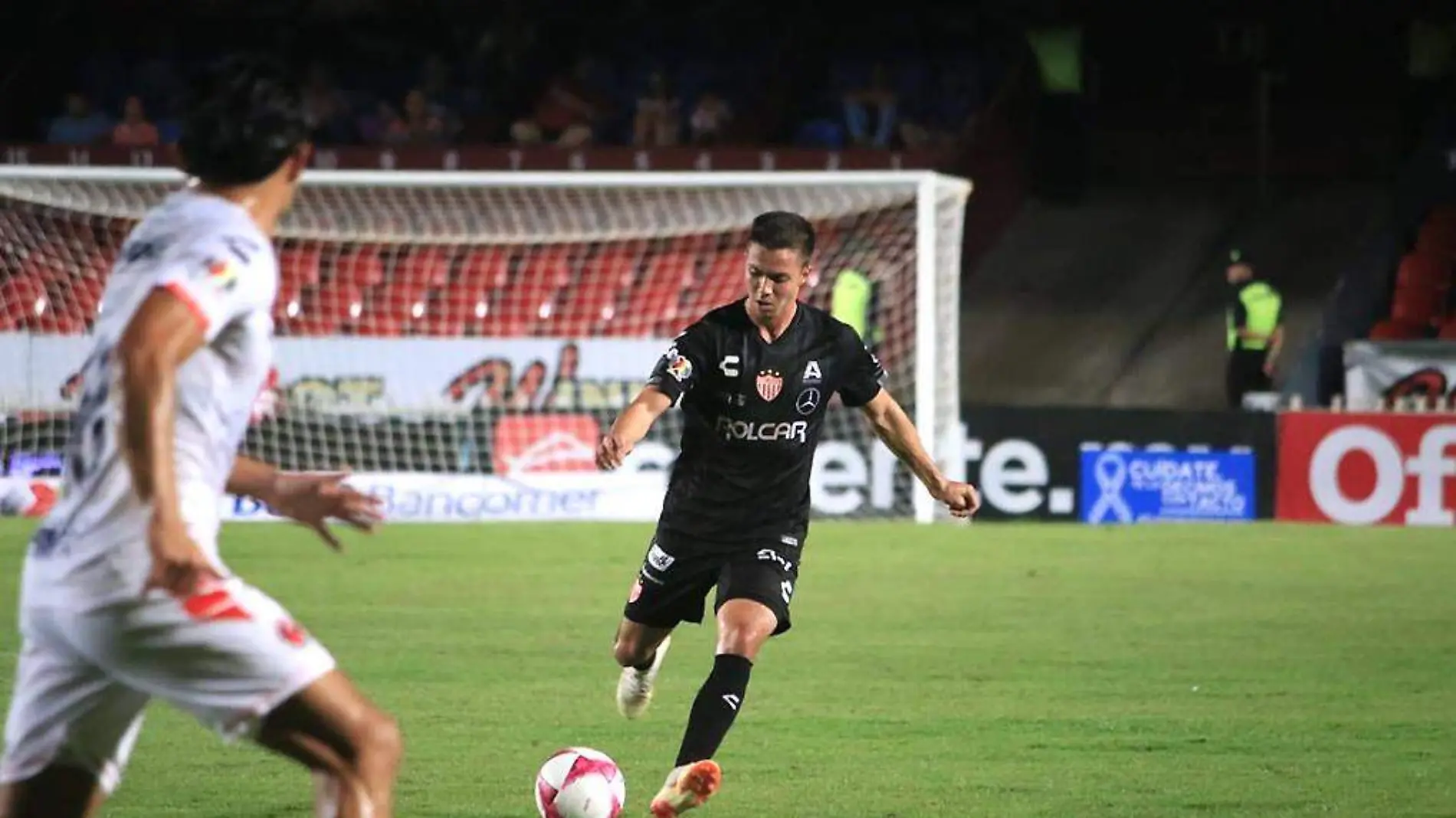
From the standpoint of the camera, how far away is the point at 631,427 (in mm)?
6891

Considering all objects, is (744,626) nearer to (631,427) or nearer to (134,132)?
(631,427)

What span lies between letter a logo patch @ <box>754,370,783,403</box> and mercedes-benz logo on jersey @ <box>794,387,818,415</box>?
0.07 m

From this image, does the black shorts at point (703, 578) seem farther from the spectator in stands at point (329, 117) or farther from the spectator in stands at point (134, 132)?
the spectator in stands at point (329, 117)

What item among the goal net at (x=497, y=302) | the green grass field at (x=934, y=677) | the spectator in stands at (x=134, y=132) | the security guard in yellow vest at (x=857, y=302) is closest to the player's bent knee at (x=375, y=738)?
the green grass field at (x=934, y=677)

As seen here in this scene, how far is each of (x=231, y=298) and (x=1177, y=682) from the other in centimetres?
637

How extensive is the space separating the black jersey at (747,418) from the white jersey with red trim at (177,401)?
3.22 metres

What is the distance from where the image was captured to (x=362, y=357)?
56.5ft

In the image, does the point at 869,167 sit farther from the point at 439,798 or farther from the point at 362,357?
the point at 439,798

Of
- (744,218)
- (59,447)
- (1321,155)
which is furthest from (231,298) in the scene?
(1321,155)

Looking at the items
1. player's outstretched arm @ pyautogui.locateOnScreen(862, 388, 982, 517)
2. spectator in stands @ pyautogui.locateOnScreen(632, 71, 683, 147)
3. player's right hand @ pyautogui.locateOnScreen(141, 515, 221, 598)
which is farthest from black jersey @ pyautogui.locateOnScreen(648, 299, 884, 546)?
spectator in stands @ pyautogui.locateOnScreen(632, 71, 683, 147)

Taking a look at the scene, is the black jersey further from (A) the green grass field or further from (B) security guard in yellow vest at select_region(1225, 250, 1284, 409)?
(B) security guard in yellow vest at select_region(1225, 250, 1284, 409)

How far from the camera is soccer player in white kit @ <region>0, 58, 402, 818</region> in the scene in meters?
3.91

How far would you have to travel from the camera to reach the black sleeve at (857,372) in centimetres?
752

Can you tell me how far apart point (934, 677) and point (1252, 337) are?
11144 mm
